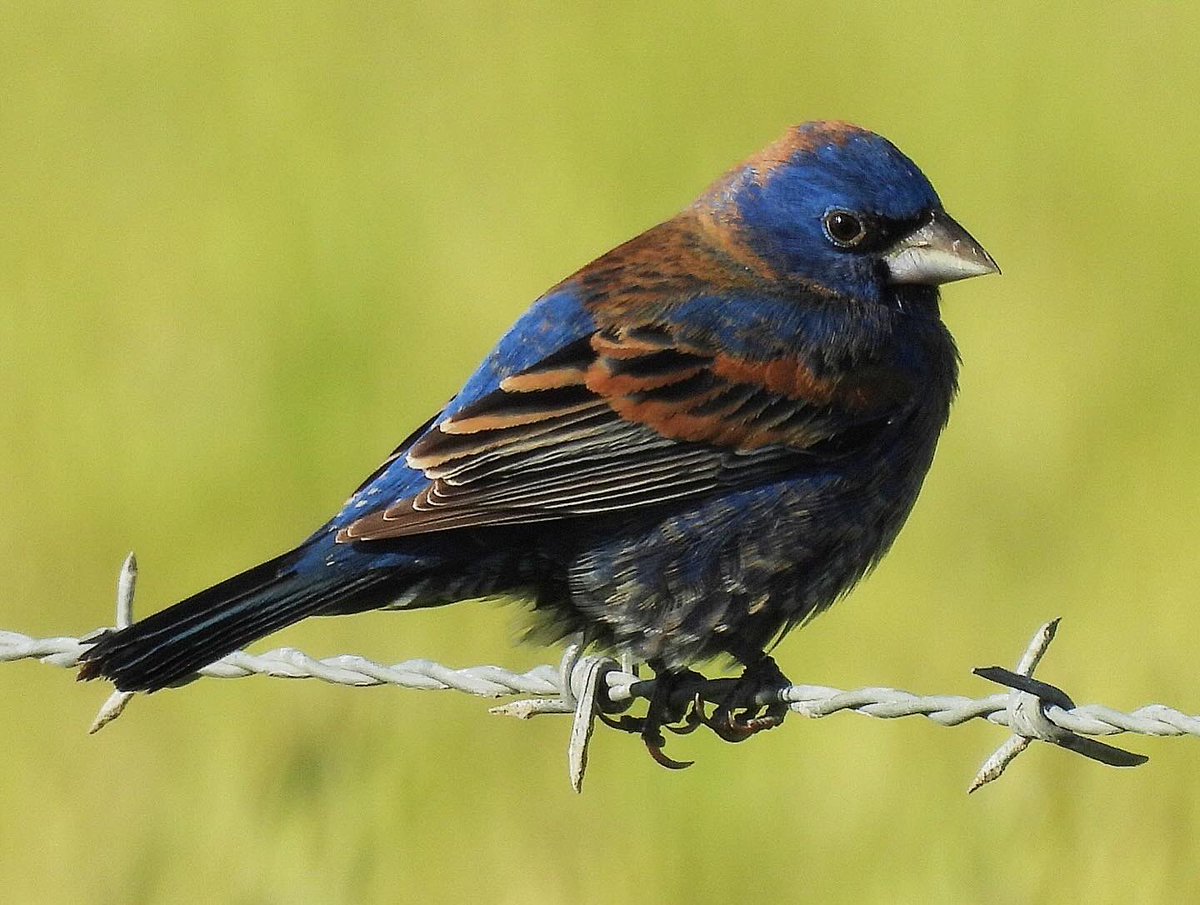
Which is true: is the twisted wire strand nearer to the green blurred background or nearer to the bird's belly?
the bird's belly

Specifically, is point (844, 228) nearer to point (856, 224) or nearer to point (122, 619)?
point (856, 224)

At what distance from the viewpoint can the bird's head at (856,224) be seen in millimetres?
5324

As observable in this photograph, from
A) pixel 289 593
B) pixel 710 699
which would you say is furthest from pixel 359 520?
pixel 710 699

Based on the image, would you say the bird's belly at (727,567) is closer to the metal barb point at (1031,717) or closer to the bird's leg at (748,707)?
the bird's leg at (748,707)

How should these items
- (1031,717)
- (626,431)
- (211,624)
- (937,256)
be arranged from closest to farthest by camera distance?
(1031,717), (211,624), (626,431), (937,256)

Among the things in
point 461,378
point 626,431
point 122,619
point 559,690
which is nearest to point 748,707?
point 559,690

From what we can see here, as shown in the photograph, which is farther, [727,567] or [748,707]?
[727,567]

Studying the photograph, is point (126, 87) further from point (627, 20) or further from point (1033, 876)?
point (1033, 876)

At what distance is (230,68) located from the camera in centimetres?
1134

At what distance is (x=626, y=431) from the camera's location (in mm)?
4910

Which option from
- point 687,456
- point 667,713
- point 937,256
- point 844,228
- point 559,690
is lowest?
point 667,713

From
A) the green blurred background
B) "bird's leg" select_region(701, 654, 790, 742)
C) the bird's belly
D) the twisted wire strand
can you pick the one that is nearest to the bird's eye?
the bird's belly

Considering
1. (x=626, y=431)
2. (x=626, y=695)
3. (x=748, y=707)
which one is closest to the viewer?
(x=626, y=695)

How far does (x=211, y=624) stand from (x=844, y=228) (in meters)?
1.86
